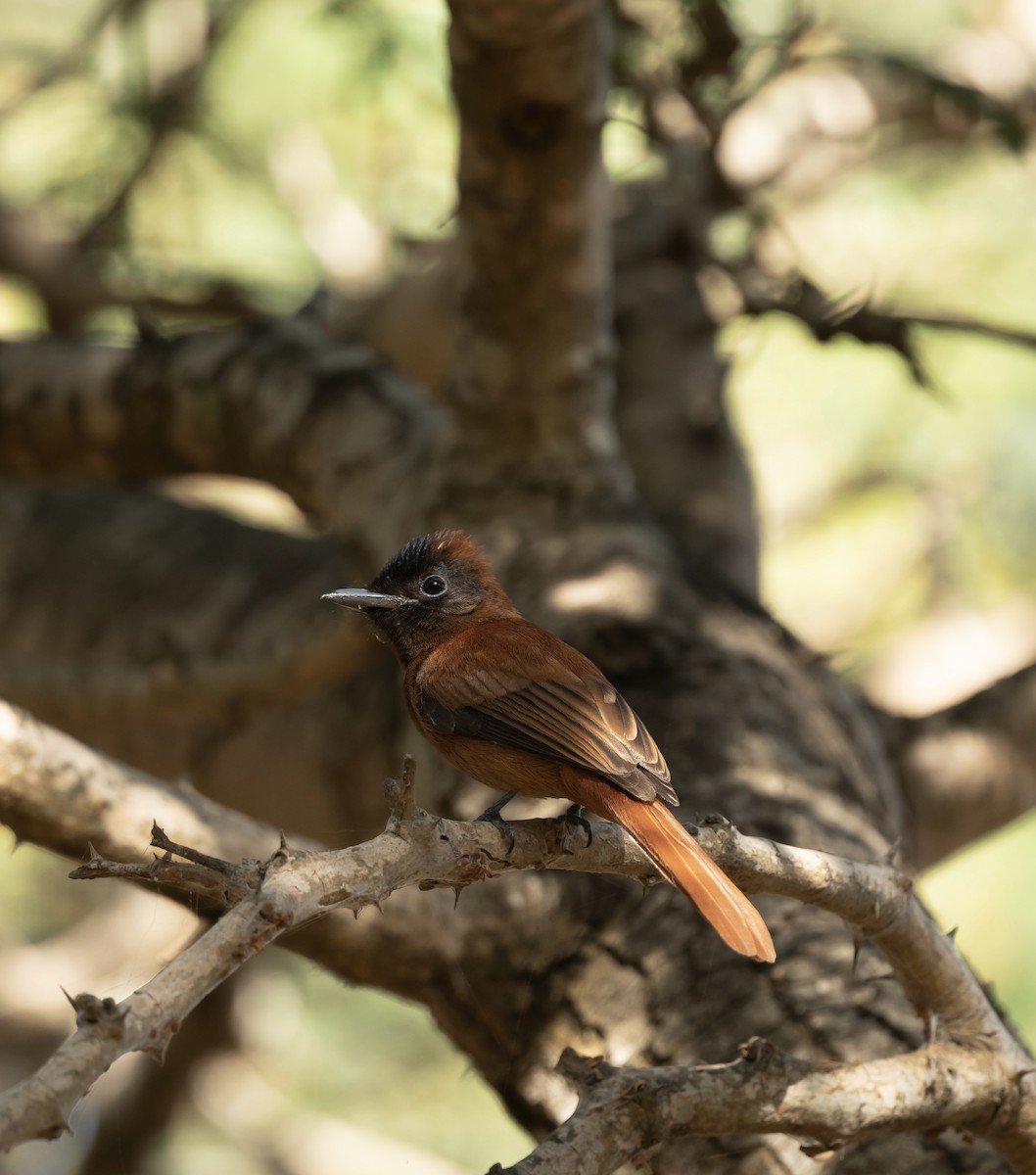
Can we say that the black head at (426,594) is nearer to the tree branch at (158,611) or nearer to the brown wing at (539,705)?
the brown wing at (539,705)

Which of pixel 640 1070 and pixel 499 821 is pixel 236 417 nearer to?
pixel 499 821

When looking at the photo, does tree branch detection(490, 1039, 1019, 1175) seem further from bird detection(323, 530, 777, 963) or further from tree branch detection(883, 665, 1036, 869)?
tree branch detection(883, 665, 1036, 869)

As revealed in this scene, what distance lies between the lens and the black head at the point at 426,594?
338 centimetres

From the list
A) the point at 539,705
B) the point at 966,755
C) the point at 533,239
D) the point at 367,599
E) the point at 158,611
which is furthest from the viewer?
the point at 158,611

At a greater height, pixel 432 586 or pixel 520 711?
pixel 520 711

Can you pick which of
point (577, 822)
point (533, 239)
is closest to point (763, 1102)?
point (577, 822)

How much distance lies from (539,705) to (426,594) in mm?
634

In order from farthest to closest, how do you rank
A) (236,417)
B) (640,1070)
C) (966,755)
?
(236,417) < (966,755) < (640,1070)

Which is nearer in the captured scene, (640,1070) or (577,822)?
(640,1070)

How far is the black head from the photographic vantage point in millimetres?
3383

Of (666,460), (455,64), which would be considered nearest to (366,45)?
(666,460)

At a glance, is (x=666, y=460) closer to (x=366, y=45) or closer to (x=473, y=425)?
(x=473, y=425)

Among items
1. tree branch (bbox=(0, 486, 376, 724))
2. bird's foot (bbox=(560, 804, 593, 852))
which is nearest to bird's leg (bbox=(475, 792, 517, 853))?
bird's foot (bbox=(560, 804, 593, 852))

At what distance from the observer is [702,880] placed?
2326 mm
